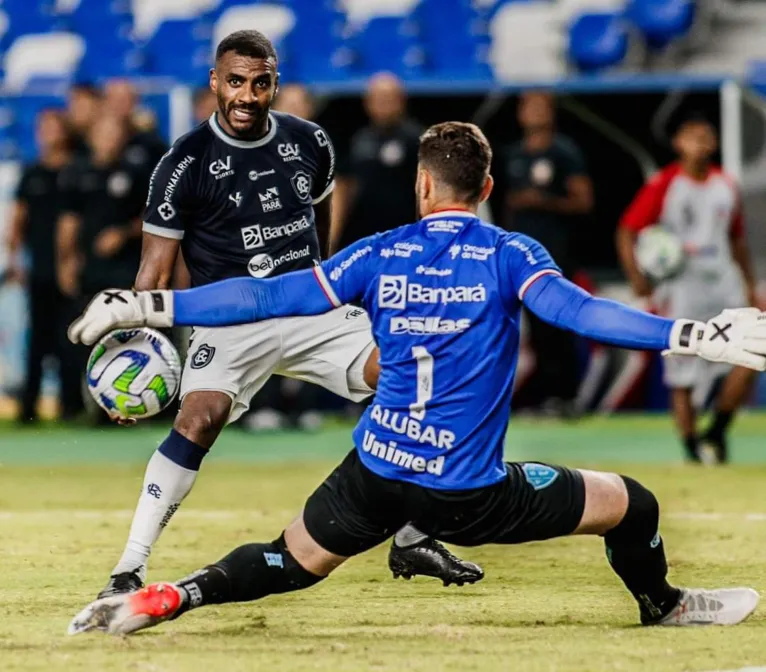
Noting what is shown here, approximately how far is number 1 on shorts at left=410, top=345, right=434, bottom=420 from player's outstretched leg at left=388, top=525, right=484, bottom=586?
4.49ft

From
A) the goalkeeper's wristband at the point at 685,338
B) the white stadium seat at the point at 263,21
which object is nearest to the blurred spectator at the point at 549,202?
the white stadium seat at the point at 263,21

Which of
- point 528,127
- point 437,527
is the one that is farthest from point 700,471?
point 437,527

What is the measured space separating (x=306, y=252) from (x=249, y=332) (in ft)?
1.64

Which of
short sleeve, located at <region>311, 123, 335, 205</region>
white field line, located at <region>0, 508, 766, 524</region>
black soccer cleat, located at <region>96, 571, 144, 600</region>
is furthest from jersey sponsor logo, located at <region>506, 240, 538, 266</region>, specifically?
white field line, located at <region>0, 508, 766, 524</region>

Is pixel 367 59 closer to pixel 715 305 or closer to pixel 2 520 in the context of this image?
pixel 715 305

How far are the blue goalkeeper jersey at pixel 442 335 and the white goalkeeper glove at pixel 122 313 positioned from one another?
1.72 ft

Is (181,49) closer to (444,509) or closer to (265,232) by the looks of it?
(265,232)

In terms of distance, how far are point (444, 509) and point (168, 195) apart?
224 cm

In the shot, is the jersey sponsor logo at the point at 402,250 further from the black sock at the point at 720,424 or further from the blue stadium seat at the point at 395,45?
the blue stadium seat at the point at 395,45

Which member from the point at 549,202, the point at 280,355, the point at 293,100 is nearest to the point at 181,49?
the point at 293,100

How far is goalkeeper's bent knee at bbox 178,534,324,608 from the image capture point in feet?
18.7

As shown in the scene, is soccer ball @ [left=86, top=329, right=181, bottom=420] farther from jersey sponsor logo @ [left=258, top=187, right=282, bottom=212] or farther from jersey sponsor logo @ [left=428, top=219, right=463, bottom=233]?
jersey sponsor logo @ [left=428, top=219, right=463, bottom=233]

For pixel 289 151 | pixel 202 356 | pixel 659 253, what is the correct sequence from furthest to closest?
1. pixel 659 253
2. pixel 289 151
3. pixel 202 356

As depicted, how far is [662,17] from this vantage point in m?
18.3
